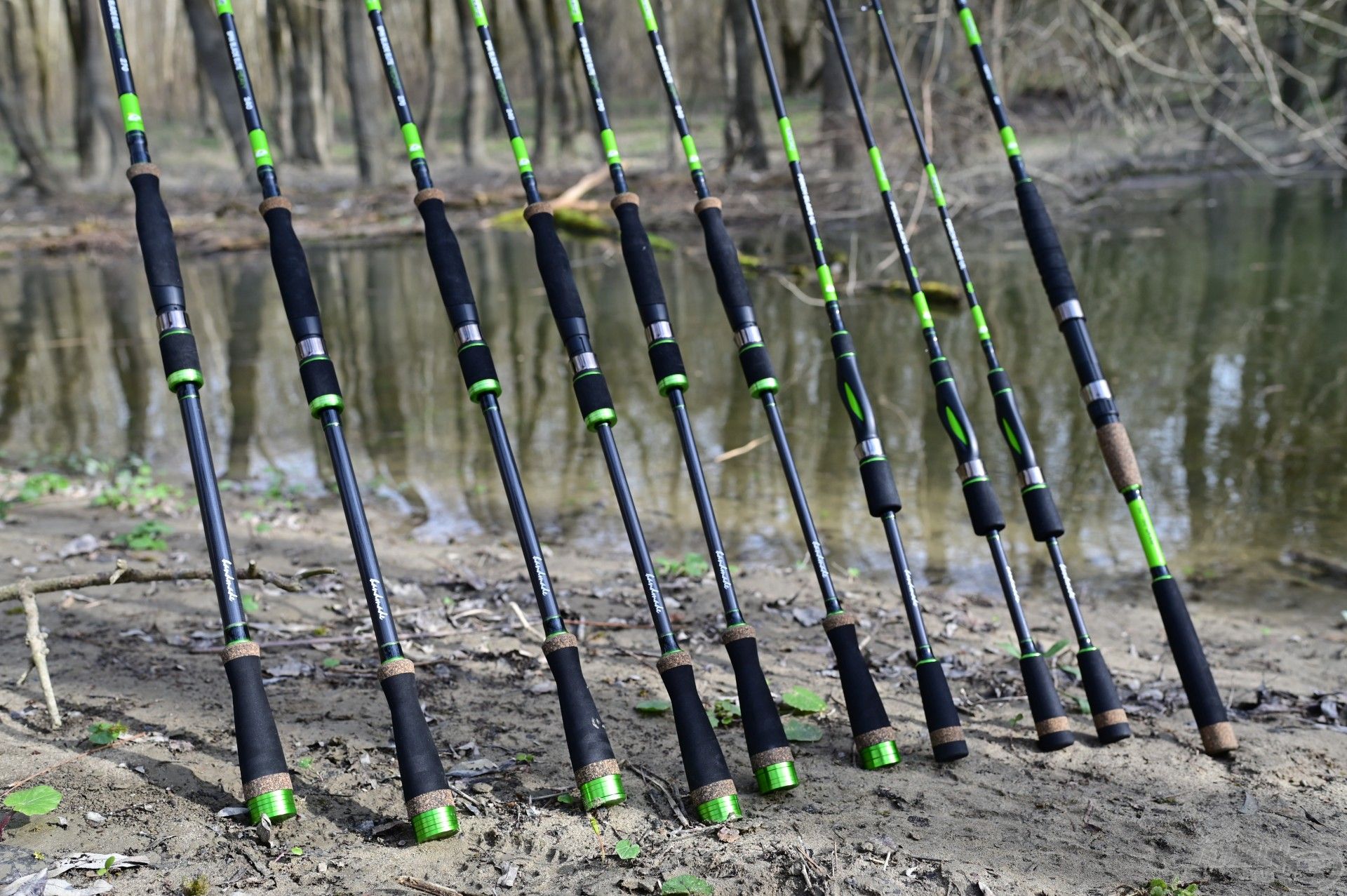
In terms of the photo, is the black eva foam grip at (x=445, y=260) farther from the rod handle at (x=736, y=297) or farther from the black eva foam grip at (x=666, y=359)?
the rod handle at (x=736, y=297)

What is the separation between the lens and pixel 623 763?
103 inches

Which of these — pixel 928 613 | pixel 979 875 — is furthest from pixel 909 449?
pixel 979 875

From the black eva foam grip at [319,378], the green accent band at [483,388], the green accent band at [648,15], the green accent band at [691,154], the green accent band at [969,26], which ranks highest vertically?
the green accent band at [648,15]

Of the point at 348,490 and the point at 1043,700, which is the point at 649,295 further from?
the point at 1043,700

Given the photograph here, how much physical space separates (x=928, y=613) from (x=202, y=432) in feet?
8.46

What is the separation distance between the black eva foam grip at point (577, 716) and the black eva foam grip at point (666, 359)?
2.17 ft

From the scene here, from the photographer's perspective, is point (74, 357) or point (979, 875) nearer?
point (979, 875)

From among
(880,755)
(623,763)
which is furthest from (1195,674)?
(623,763)

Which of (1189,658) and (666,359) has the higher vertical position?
(666,359)

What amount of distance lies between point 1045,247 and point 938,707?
4.09 feet

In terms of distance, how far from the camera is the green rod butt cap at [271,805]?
7.25 feet

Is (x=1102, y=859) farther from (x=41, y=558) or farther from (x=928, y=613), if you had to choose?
(x=41, y=558)

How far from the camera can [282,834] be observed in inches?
88.4

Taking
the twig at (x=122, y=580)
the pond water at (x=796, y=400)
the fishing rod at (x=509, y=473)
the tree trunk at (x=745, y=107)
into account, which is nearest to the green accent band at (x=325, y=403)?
the fishing rod at (x=509, y=473)
